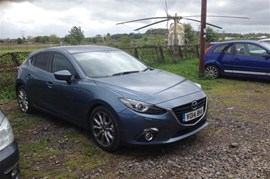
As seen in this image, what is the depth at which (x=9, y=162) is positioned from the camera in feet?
9.14

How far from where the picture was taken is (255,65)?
9578mm

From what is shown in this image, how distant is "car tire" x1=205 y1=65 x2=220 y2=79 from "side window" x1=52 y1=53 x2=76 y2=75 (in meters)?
6.63

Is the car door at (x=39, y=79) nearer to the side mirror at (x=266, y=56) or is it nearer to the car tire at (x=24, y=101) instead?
the car tire at (x=24, y=101)

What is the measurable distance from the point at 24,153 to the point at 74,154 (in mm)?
734

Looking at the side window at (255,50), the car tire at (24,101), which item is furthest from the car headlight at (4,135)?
the side window at (255,50)

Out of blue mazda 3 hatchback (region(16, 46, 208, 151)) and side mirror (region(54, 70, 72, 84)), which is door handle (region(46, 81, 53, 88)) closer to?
blue mazda 3 hatchback (region(16, 46, 208, 151))

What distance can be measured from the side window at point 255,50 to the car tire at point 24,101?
23.2ft

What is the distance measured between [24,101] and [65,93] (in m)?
1.92

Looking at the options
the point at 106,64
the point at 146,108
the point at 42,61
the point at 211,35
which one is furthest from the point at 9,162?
the point at 211,35

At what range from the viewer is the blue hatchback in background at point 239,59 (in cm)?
947

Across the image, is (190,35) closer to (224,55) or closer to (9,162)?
(224,55)

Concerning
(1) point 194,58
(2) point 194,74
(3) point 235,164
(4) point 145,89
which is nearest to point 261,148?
(3) point 235,164

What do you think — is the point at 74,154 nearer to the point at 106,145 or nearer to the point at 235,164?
the point at 106,145

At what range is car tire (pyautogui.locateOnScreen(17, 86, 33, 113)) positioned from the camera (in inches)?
241
